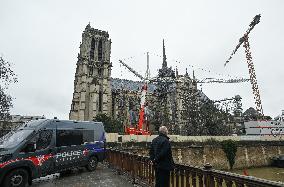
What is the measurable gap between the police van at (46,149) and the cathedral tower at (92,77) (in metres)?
48.3

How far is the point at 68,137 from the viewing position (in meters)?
11.7

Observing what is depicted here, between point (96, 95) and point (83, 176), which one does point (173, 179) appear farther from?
point (96, 95)

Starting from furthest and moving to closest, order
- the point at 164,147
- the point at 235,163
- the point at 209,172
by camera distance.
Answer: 1. the point at 235,163
2. the point at 164,147
3. the point at 209,172

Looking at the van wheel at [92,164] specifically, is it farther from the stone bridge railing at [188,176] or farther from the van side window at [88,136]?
the stone bridge railing at [188,176]

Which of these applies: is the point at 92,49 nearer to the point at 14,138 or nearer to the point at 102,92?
the point at 102,92

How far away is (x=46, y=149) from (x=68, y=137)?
1.49 meters

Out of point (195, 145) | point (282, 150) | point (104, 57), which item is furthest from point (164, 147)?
point (104, 57)

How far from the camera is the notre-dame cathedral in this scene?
62594 mm

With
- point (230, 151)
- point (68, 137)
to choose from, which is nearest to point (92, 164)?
point (68, 137)

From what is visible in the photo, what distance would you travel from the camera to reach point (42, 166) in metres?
10.0

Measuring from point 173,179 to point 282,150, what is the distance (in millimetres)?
43706

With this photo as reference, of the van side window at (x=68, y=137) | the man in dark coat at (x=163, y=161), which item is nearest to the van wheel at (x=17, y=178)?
the van side window at (x=68, y=137)

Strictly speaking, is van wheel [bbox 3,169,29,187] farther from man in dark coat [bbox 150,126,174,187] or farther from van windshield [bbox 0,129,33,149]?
man in dark coat [bbox 150,126,174,187]

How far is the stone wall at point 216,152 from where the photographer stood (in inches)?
1226
